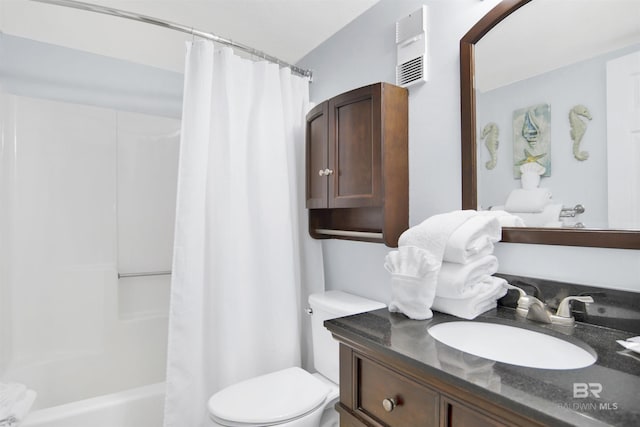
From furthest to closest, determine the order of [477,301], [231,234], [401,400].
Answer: [231,234]
[477,301]
[401,400]

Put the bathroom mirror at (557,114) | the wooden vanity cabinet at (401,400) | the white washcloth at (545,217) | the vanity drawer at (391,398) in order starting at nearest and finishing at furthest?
1. the wooden vanity cabinet at (401,400)
2. the vanity drawer at (391,398)
3. the bathroom mirror at (557,114)
4. the white washcloth at (545,217)

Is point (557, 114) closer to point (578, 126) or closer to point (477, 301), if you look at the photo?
point (578, 126)

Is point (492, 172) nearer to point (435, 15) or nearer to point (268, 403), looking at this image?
point (435, 15)

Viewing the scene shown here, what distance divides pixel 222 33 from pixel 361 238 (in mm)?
1507

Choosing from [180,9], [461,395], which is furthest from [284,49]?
[461,395]

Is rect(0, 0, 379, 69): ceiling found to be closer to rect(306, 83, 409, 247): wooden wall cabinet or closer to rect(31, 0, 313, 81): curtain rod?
rect(31, 0, 313, 81): curtain rod

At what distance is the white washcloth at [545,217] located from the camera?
3.49ft

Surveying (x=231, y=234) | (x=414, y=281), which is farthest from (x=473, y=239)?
(x=231, y=234)

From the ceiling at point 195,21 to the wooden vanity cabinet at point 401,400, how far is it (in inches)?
65.6

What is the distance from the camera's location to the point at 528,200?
1.13 metres

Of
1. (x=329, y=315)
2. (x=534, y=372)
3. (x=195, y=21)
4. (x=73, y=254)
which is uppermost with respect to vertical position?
(x=195, y=21)

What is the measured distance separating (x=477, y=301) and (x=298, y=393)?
0.81m

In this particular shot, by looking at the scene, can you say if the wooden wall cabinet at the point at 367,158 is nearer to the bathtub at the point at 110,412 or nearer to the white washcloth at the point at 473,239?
the white washcloth at the point at 473,239

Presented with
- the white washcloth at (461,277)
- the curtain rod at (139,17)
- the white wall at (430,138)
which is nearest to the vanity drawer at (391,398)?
the white washcloth at (461,277)
